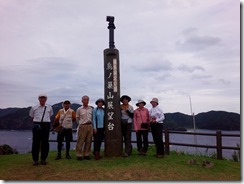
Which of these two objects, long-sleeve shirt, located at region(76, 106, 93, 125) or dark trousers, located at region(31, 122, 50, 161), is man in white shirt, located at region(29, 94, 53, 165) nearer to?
dark trousers, located at region(31, 122, 50, 161)

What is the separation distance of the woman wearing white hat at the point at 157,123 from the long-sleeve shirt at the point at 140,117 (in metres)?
0.18

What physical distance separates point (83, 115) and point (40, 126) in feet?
3.64

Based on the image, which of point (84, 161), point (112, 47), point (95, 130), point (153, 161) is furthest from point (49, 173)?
point (112, 47)

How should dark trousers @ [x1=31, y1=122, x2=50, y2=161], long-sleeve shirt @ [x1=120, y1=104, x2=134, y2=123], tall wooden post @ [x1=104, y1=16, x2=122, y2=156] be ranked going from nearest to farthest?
dark trousers @ [x1=31, y1=122, x2=50, y2=161] < tall wooden post @ [x1=104, y1=16, x2=122, y2=156] < long-sleeve shirt @ [x1=120, y1=104, x2=134, y2=123]

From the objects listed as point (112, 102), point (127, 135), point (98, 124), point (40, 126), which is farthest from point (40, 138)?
point (127, 135)

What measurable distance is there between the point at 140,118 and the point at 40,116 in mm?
2509

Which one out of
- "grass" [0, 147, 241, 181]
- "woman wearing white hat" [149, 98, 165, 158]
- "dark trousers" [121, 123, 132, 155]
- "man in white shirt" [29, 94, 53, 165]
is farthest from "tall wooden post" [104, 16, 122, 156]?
"man in white shirt" [29, 94, 53, 165]

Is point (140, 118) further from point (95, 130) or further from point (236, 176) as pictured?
point (236, 176)

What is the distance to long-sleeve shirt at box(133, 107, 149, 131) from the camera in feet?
22.5

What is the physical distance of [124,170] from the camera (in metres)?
5.57

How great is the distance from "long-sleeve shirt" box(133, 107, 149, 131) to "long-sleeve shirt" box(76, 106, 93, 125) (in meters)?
1.20

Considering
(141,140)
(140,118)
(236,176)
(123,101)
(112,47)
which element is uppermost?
(112,47)

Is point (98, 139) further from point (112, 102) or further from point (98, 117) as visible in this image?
point (112, 102)

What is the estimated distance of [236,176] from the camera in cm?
551
